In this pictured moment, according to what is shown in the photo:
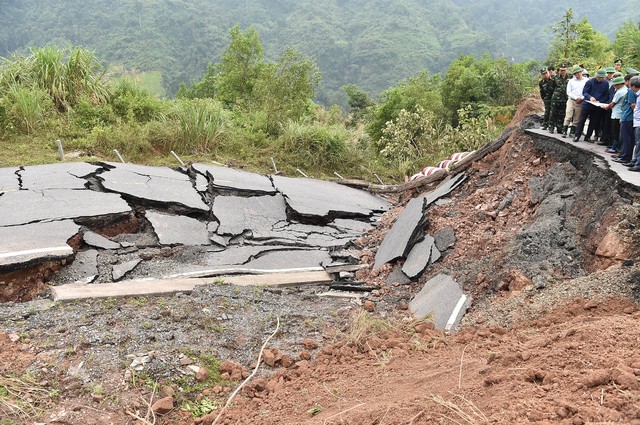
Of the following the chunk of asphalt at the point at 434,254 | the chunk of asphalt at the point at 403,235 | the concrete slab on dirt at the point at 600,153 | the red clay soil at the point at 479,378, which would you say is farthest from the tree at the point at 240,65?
the red clay soil at the point at 479,378

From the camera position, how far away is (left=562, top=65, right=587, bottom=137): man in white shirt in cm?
773

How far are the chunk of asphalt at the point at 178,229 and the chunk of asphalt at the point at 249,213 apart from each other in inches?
11.2

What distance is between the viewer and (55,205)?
22.5 feet

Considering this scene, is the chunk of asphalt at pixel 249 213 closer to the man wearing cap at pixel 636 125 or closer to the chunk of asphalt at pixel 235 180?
the chunk of asphalt at pixel 235 180

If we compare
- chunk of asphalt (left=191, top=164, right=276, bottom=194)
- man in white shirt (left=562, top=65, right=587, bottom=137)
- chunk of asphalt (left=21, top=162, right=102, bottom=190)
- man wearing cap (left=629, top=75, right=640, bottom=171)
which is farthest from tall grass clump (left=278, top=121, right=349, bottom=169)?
man wearing cap (left=629, top=75, right=640, bottom=171)

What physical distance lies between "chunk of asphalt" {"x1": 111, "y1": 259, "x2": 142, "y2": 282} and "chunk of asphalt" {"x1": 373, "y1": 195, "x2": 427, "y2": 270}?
2.90 meters

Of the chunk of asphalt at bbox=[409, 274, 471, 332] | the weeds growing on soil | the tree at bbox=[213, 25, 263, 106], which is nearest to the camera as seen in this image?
the weeds growing on soil

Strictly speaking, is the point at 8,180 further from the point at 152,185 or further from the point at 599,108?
the point at 599,108

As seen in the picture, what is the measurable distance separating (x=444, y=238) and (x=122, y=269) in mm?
3835

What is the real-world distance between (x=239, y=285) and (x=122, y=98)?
860 cm

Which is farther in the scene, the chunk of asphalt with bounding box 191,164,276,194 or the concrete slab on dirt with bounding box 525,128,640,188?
the chunk of asphalt with bounding box 191,164,276,194

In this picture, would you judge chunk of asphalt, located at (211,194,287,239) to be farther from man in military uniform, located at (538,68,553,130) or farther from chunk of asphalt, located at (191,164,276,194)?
man in military uniform, located at (538,68,553,130)

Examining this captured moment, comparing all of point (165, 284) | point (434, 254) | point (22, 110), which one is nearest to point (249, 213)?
point (165, 284)

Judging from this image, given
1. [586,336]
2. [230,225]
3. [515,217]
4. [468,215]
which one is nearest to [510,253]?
[515,217]
